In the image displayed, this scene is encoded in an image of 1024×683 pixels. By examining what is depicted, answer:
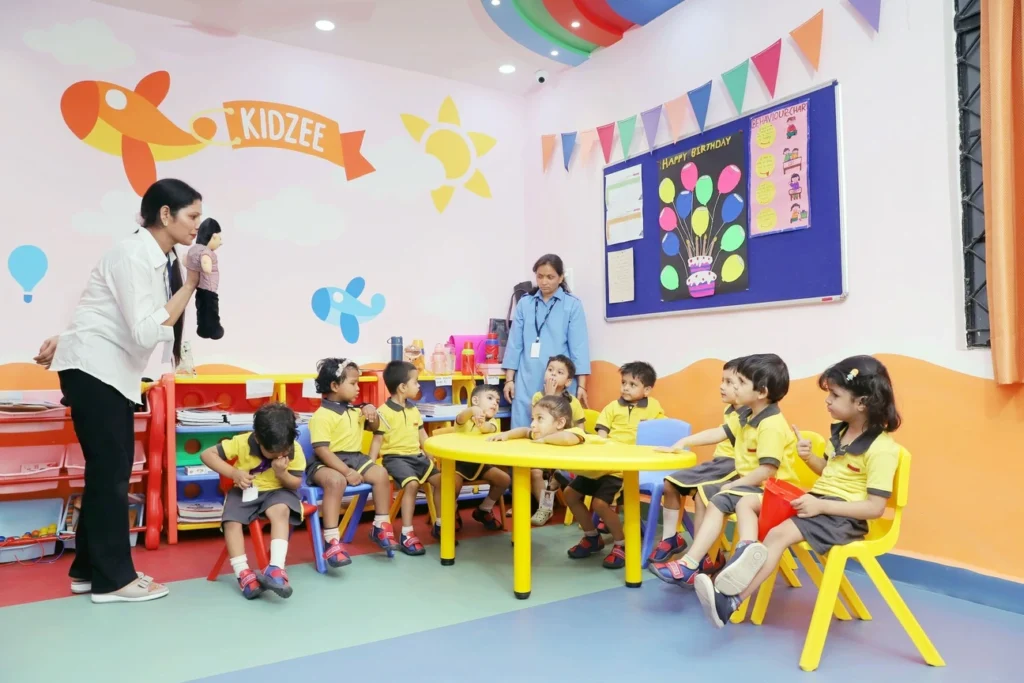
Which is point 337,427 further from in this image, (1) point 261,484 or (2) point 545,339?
(2) point 545,339

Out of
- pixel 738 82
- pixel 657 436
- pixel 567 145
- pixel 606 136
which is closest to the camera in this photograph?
pixel 657 436

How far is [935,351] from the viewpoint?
2.95m

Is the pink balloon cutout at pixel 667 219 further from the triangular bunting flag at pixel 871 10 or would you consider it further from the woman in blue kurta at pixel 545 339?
the triangular bunting flag at pixel 871 10

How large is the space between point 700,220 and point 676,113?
27.2 inches

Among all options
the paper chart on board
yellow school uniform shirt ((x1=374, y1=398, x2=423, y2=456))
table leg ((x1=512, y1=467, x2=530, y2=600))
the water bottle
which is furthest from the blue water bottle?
table leg ((x1=512, y1=467, x2=530, y2=600))

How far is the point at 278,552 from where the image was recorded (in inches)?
115

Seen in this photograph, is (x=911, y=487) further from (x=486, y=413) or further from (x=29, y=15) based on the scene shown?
(x=29, y=15)

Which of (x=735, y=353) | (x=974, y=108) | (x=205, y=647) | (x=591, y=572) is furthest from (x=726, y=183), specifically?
(x=205, y=647)

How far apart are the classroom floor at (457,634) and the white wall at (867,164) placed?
1.14m

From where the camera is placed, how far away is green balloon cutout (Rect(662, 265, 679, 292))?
4199 millimetres

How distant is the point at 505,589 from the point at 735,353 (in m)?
1.81

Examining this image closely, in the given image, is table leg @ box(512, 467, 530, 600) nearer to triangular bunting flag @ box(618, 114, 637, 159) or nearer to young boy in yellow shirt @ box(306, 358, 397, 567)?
young boy in yellow shirt @ box(306, 358, 397, 567)

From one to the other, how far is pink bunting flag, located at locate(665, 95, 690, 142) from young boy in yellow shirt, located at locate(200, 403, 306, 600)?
2.75 metres

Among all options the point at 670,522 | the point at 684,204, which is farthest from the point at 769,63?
the point at 670,522
